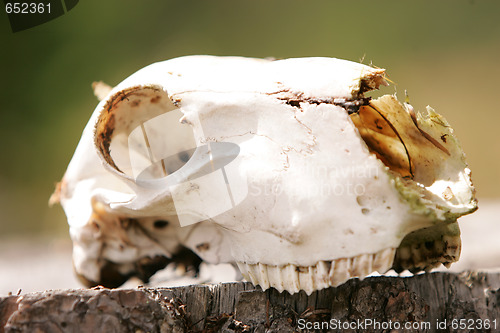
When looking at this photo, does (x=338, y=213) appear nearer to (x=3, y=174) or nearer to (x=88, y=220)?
(x=88, y=220)

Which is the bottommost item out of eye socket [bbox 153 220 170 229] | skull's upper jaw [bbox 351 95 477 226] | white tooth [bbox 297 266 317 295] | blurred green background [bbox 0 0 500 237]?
white tooth [bbox 297 266 317 295]

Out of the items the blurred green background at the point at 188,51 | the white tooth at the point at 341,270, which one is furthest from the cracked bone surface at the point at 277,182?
the blurred green background at the point at 188,51

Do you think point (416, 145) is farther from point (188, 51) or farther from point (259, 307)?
point (188, 51)

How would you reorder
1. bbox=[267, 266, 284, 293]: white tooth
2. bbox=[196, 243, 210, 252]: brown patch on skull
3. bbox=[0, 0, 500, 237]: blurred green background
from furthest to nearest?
bbox=[0, 0, 500, 237]: blurred green background
bbox=[196, 243, 210, 252]: brown patch on skull
bbox=[267, 266, 284, 293]: white tooth

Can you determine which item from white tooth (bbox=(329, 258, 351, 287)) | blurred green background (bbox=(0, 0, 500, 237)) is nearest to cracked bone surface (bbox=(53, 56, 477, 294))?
white tooth (bbox=(329, 258, 351, 287))

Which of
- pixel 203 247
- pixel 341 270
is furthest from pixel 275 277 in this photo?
pixel 203 247

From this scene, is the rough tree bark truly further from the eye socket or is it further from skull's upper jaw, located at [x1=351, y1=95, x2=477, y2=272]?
the eye socket

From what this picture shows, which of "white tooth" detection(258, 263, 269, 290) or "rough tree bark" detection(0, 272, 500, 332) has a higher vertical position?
"white tooth" detection(258, 263, 269, 290)

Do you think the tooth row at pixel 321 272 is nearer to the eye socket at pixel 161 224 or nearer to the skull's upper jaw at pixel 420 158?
the skull's upper jaw at pixel 420 158
